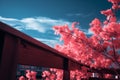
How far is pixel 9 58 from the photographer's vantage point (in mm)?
1619

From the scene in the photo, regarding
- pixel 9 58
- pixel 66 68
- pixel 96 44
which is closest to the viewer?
pixel 9 58

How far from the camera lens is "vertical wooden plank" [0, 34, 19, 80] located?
1.52 m

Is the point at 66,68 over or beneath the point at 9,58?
beneath

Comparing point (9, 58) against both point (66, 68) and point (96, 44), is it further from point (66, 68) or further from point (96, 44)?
point (96, 44)

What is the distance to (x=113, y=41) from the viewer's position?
5832mm

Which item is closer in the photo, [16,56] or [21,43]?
[16,56]

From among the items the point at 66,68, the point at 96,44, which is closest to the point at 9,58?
the point at 66,68

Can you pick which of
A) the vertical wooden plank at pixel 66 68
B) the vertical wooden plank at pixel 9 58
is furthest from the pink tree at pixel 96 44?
the vertical wooden plank at pixel 9 58

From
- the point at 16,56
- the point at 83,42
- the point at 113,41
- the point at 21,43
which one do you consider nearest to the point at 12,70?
the point at 16,56

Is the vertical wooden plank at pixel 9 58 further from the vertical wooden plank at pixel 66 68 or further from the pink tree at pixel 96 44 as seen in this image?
the pink tree at pixel 96 44

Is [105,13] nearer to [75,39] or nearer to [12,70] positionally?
[75,39]

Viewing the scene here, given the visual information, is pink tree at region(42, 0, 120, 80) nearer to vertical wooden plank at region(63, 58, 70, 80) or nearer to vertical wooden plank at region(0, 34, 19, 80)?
vertical wooden plank at region(63, 58, 70, 80)

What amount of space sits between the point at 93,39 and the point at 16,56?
466cm

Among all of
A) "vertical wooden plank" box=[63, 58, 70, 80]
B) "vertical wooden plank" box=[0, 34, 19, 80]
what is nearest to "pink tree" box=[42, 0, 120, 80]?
"vertical wooden plank" box=[63, 58, 70, 80]
